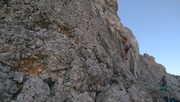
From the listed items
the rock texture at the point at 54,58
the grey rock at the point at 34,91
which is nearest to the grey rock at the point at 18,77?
the rock texture at the point at 54,58

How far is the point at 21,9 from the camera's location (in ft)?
27.7

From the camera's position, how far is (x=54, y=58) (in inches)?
298

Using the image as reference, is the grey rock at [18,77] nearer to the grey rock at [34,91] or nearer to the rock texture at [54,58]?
the rock texture at [54,58]

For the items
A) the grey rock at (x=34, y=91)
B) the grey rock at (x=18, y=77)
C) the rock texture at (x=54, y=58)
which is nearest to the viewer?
the grey rock at (x=34, y=91)

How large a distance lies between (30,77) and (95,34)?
588cm

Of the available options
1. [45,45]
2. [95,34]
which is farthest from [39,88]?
[95,34]

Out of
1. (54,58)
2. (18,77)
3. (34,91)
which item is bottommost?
(18,77)

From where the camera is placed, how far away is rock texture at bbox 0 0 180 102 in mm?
6430

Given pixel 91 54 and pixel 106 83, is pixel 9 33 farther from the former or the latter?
pixel 106 83

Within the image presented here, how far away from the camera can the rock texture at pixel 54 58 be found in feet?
21.1

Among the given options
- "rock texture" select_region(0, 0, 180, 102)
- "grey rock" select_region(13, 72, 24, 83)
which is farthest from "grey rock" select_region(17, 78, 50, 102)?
"grey rock" select_region(13, 72, 24, 83)

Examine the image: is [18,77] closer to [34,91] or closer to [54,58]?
[34,91]

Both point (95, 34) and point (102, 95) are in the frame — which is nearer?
point (102, 95)

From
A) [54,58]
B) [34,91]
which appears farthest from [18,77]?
[54,58]
